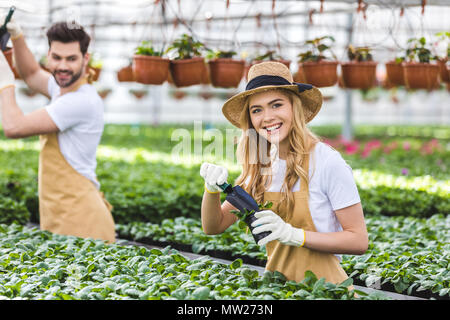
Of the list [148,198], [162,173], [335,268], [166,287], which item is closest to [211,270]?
[166,287]

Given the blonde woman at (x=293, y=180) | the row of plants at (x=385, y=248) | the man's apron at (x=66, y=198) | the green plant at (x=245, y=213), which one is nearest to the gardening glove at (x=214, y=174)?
the blonde woman at (x=293, y=180)

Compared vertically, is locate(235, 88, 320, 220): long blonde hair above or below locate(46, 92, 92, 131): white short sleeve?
below

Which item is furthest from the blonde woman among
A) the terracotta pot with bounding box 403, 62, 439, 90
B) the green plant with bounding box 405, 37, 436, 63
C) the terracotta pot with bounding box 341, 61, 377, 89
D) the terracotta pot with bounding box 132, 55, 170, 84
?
the green plant with bounding box 405, 37, 436, 63

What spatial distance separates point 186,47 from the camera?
147 inches

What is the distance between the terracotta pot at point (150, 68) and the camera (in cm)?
359

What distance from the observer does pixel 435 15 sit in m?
23.4

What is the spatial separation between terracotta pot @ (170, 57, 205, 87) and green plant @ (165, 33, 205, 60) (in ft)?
0.31

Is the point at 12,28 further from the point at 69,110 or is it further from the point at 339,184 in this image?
the point at 339,184

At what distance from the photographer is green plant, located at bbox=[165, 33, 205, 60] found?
3.72 m

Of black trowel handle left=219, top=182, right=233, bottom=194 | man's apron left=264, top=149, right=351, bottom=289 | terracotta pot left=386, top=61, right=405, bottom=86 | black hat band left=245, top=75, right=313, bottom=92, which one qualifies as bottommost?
man's apron left=264, top=149, right=351, bottom=289

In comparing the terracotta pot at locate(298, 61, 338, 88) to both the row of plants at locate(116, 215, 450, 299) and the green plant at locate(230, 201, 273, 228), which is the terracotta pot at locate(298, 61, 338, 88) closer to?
the row of plants at locate(116, 215, 450, 299)

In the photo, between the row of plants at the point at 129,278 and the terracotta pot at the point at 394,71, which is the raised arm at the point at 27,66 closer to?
the row of plants at the point at 129,278

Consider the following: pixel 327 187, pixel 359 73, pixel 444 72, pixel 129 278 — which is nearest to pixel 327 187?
pixel 327 187

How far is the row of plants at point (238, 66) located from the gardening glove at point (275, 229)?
2.00m
